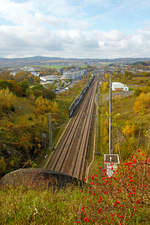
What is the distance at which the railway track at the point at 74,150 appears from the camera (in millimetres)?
12578

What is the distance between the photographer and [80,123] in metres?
22.0

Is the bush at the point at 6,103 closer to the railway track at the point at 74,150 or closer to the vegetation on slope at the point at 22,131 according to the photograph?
the vegetation on slope at the point at 22,131

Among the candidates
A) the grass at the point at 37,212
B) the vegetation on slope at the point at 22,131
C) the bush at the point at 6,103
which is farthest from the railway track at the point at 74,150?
the bush at the point at 6,103

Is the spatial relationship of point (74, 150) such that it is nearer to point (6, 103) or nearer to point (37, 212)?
point (6, 103)

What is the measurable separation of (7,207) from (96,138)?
15.0 meters

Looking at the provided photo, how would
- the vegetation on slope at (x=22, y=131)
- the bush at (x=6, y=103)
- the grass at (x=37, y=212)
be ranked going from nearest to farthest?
the grass at (x=37, y=212) → the vegetation on slope at (x=22, y=131) → the bush at (x=6, y=103)

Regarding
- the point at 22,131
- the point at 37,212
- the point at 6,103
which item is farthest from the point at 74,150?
the point at 37,212

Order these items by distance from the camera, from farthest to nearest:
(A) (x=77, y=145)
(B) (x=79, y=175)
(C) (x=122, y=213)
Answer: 1. (A) (x=77, y=145)
2. (B) (x=79, y=175)
3. (C) (x=122, y=213)

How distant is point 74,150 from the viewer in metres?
15.4

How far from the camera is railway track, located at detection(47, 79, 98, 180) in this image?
12578 millimetres

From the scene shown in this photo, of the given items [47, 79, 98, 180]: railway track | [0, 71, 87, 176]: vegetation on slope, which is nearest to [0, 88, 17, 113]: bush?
[0, 71, 87, 176]: vegetation on slope

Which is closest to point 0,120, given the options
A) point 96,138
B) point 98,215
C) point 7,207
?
point 96,138

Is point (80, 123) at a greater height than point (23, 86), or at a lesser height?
lesser

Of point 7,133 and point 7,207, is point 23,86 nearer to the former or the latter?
point 7,133
